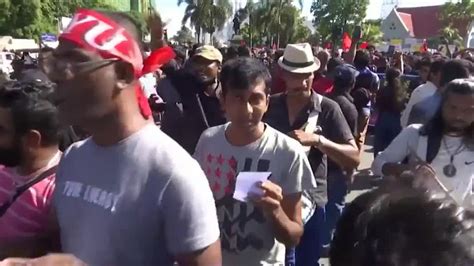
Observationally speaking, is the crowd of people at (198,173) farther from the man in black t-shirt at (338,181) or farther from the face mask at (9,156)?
the man in black t-shirt at (338,181)

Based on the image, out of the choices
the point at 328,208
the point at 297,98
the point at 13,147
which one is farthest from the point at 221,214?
the point at 328,208

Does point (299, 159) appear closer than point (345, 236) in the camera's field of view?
No

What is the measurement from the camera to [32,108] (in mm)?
2691

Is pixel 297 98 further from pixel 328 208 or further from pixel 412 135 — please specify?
pixel 328 208

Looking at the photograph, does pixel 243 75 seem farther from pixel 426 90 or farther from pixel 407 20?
pixel 407 20

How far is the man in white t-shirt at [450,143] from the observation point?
3.29 metres

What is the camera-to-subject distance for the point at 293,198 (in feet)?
9.66

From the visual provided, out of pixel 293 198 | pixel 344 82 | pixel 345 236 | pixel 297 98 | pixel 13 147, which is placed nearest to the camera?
pixel 345 236

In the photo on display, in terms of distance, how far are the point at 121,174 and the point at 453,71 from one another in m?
3.88

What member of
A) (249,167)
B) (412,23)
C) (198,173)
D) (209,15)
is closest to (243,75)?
(249,167)

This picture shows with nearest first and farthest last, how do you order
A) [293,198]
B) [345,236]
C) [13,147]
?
[345,236]
[13,147]
[293,198]

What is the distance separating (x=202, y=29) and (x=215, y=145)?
2793 inches

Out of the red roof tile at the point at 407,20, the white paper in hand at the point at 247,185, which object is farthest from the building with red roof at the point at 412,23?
the white paper in hand at the point at 247,185

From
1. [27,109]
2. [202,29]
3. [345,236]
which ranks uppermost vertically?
[345,236]
